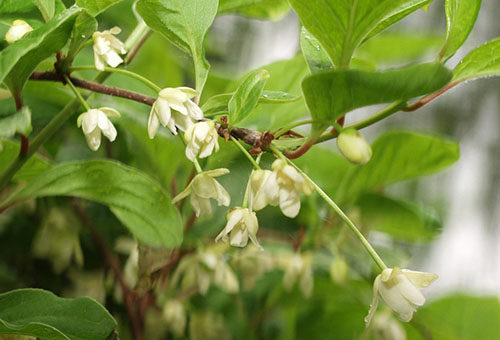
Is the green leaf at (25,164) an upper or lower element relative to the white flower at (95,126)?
lower

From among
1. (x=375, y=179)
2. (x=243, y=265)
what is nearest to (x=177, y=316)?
(x=243, y=265)

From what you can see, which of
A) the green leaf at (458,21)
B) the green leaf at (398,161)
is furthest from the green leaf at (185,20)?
the green leaf at (398,161)

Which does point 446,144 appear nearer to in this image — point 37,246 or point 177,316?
point 177,316

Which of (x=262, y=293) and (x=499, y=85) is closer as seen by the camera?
(x=262, y=293)

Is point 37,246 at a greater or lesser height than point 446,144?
lesser

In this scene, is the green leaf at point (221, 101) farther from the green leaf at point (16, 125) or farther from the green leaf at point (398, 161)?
the green leaf at point (398, 161)
